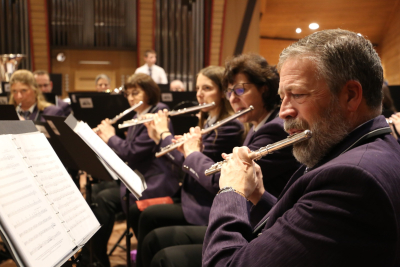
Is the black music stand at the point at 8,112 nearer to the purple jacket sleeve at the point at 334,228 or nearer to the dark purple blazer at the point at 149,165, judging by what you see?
the dark purple blazer at the point at 149,165

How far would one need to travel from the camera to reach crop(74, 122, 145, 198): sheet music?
1540mm

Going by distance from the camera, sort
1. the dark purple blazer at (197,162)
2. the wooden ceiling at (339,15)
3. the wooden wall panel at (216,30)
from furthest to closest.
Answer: the wooden wall panel at (216,30) < the wooden ceiling at (339,15) < the dark purple blazer at (197,162)

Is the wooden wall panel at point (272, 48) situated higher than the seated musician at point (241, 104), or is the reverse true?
the wooden wall panel at point (272, 48)

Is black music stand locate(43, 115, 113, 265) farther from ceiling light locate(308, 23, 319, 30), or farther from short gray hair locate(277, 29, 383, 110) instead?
ceiling light locate(308, 23, 319, 30)

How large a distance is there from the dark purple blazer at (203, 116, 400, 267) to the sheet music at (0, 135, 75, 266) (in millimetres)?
454

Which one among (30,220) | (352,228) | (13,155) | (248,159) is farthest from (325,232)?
(13,155)

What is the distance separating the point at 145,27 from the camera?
6875 millimetres

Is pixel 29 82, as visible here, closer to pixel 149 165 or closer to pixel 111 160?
pixel 149 165

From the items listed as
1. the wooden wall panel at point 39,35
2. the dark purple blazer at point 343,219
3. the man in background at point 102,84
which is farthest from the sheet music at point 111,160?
the wooden wall panel at point 39,35

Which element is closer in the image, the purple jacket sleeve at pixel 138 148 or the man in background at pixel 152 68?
the purple jacket sleeve at pixel 138 148

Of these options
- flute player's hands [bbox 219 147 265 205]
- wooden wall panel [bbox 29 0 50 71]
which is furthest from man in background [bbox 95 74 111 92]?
flute player's hands [bbox 219 147 265 205]

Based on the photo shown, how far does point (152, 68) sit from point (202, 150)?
181 inches

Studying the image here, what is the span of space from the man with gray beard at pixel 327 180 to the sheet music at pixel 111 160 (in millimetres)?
489

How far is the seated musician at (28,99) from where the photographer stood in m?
3.57
